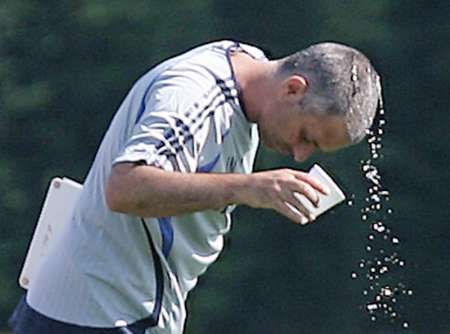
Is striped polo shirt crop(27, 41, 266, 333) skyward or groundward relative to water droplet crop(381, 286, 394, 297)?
skyward

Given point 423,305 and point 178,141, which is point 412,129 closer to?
point 423,305

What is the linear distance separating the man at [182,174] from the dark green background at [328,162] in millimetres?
4615

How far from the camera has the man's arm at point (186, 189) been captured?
11.1 feet

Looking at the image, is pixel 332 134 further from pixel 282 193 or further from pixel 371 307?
pixel 371 307

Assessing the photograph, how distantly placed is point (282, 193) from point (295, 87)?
1.14ft

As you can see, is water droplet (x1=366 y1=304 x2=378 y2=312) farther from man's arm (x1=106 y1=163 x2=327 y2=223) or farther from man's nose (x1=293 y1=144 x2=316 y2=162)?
man's arm (x1=106 y1=163 x2=327 y2=223)

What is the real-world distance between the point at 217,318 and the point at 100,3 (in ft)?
5.47

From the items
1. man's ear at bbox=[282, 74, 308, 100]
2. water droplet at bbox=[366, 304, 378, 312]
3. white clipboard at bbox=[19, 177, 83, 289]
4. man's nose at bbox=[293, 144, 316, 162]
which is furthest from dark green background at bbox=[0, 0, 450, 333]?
man's ear at bbox=[282, 74, 308, 100]

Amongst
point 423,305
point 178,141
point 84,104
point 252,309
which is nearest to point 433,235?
point 423,305

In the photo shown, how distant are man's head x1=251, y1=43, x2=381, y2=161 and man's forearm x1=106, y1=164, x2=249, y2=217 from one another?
0.28m

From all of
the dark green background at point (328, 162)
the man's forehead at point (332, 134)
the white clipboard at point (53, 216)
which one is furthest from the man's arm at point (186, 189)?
the dark green background at point (328, 162)

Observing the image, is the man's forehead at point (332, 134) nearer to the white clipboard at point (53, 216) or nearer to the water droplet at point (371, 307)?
the white clipboard at point (53, 216)

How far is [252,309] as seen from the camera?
872 cm

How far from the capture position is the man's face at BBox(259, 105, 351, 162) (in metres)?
3.65
